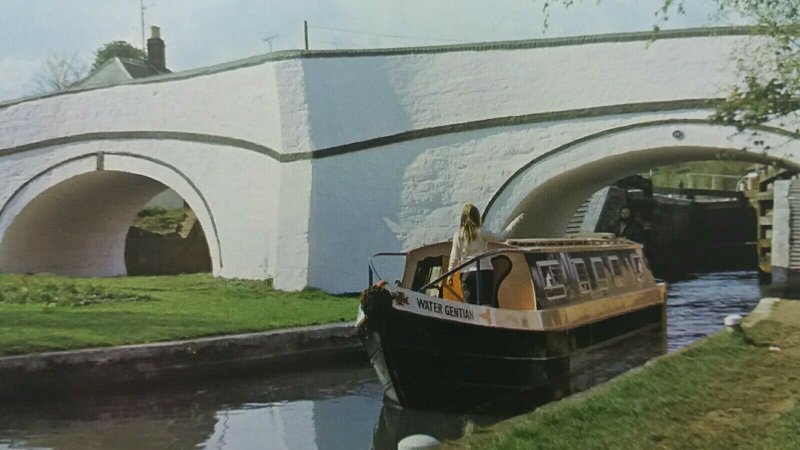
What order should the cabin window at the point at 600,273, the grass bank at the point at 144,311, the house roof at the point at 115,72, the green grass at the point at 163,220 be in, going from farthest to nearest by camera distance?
1. the green grass at the point at 163,220
2. the house roof at the point at 115,72
3. the cabin window at the point at 600,273
4. the grass bank at the point at 144,311

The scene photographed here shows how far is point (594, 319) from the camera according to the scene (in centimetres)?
909

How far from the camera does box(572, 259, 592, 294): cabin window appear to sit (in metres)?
9.21

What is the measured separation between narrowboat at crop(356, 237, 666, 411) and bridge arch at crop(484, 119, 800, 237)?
11.9ft

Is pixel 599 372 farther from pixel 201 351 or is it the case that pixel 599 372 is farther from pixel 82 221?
pixel 82 221

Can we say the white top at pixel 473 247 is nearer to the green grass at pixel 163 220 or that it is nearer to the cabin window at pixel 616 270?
the cabin window at pixel 616 270

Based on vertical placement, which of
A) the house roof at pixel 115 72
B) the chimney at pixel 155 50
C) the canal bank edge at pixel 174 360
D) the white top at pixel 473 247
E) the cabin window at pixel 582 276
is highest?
the chimney at pixel 155 50

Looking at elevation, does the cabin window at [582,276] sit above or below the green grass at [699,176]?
below

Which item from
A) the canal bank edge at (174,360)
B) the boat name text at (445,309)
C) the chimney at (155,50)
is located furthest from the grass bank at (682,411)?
the chimney at (155,50)

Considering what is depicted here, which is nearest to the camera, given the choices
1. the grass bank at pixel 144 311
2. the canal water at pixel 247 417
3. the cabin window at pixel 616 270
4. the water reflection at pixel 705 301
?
the canal water at pixel 247 417

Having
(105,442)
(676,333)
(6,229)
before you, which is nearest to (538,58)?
(676,333)

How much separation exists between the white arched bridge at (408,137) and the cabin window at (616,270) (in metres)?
2.34

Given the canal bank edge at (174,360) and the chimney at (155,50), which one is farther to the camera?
the chimney at (155,50)

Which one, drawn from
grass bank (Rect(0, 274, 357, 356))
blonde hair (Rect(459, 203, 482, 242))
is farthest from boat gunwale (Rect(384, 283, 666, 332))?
grass bank (Rect(0, 274, 357, 356))

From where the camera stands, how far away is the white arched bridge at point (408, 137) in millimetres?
12594
